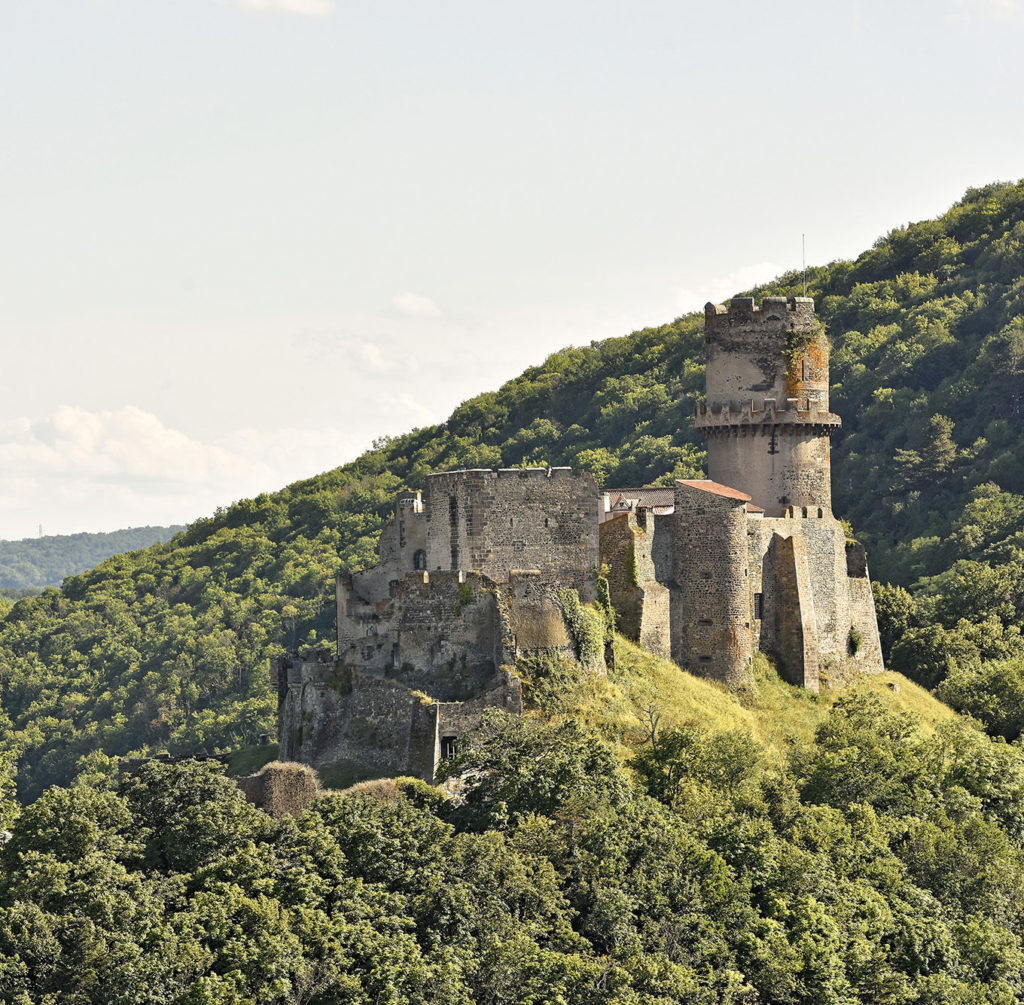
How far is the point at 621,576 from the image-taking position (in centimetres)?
5088

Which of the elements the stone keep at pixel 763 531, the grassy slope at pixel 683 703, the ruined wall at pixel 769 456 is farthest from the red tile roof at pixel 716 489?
the grassy slope at pixel 683 703

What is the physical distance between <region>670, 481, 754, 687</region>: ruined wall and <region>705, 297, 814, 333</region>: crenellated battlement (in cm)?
738

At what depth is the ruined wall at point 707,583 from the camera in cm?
5228

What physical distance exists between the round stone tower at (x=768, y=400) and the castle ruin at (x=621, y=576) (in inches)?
2.0

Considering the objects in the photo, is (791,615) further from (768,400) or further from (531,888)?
(531,888)

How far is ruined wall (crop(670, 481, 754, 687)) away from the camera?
5228 cm

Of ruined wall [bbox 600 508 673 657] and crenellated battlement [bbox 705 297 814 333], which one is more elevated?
crenellated battlement [bbox 705 297 814 333]

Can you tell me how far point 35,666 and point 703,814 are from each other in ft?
249

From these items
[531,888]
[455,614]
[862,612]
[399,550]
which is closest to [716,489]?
[862,612]

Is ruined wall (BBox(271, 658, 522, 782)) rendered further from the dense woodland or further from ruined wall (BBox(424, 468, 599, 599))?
ruined wall (BBox(424, 468, 599, 599))

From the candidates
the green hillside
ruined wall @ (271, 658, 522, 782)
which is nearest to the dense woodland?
ruined wall @ (271, 658, 522, 782)

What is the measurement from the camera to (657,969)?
3938cm

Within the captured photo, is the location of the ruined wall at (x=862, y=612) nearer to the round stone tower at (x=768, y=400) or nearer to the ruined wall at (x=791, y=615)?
the round stone tower at (x=768, y=400)

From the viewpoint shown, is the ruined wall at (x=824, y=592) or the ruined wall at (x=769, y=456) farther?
the ruined wall at (x=769, y=456)
